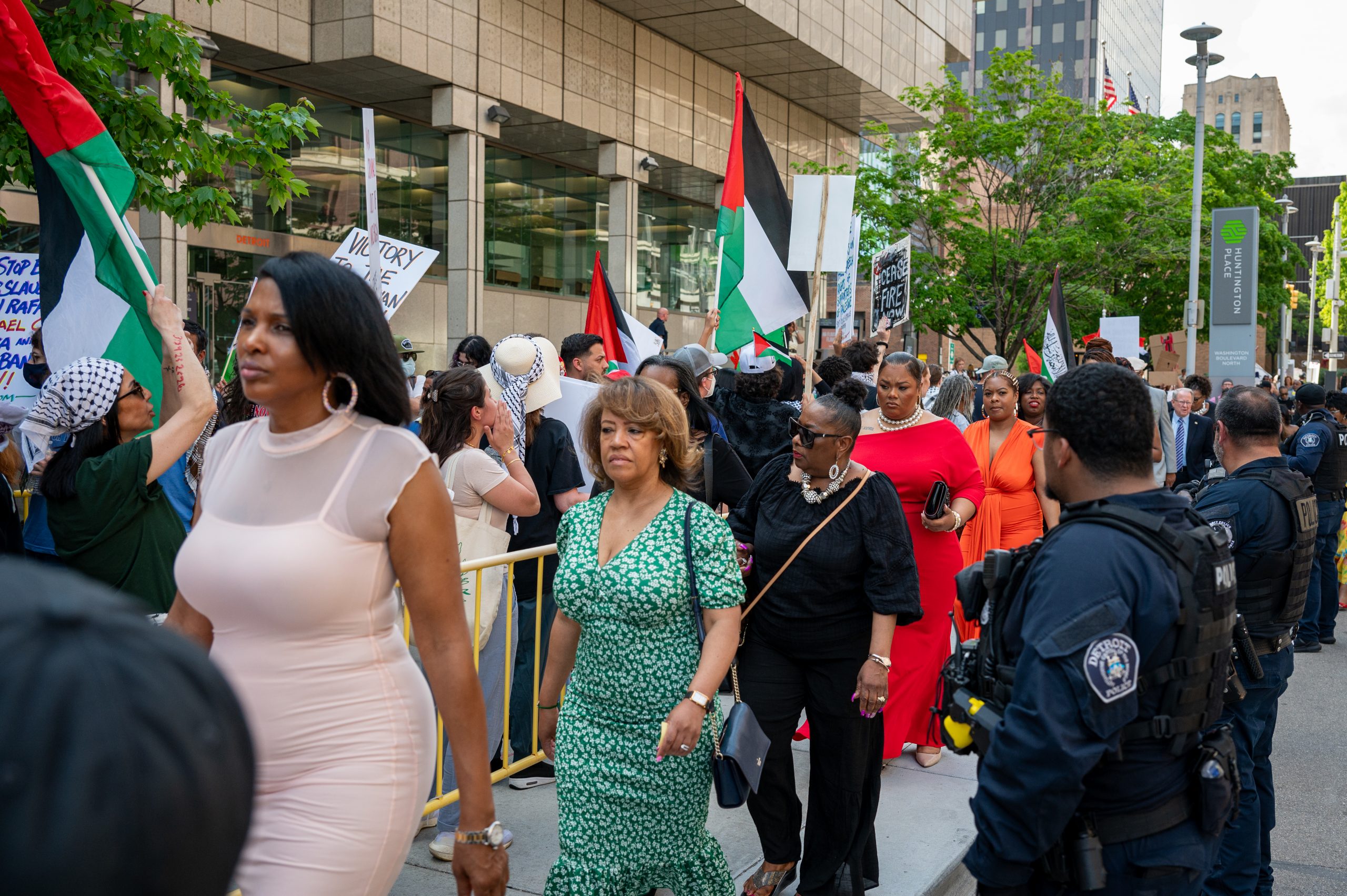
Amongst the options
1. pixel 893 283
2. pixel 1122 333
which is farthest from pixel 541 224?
pixel 893 283

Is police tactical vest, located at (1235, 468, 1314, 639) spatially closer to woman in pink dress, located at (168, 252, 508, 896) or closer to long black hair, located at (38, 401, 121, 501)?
woman in pink dress, located at (168, 252, 508, 896)

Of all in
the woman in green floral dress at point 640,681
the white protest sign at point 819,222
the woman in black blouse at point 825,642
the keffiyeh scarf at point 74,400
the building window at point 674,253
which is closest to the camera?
the woman in green floral dress at point 640,681

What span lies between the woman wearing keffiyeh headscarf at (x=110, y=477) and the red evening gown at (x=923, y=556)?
10.9ft

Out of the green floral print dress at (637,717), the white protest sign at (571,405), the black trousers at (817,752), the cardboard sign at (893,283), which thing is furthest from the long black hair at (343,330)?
the cardboard sign at (893,283)

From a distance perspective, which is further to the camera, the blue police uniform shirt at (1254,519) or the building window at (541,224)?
the building window at (541,224)

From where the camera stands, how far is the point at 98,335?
14.9 feet

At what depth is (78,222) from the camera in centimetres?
464

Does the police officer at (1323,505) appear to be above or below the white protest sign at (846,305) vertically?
below

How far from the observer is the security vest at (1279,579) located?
4.57 metres

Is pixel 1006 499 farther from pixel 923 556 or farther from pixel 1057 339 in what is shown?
pixel 1057 339

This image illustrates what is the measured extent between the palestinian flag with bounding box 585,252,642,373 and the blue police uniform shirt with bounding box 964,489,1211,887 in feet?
24.8

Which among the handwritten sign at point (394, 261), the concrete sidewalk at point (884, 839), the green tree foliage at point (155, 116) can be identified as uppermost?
the green tree foliage at point (155, 116)

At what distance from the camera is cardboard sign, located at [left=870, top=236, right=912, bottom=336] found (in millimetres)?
13367

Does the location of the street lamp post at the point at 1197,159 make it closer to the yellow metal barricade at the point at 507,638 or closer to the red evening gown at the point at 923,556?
the red evening gown at the point at 923,556
